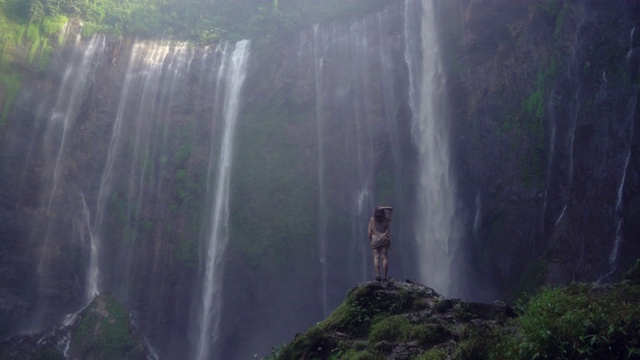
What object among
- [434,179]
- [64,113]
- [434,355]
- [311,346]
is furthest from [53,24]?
[434,355]

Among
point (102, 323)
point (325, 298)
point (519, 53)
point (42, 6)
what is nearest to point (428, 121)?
point (519, 53)

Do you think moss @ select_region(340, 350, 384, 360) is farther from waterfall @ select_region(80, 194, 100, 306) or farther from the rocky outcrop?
waterfall @ select_region(80, 194, 100, 306)

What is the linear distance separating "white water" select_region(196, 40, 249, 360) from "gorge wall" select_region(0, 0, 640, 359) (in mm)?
81

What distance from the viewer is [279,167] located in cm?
2398

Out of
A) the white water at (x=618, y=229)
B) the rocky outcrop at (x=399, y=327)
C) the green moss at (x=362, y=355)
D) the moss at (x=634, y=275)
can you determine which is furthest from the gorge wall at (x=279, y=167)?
the green moss at (x=362, y=355)

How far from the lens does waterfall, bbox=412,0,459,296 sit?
1959 centimetres

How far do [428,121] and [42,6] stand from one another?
59.7ft

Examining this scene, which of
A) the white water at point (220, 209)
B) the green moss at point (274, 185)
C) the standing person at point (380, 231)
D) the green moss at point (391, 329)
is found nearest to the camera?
the green moss at point (391, 329)

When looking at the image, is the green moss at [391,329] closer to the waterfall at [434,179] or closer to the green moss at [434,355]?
the green moss at [434,355]

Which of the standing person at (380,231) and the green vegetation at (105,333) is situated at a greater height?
the standing person at (380,231)

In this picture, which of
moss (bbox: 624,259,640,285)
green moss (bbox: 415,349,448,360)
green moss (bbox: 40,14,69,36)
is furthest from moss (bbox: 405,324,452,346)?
green moss (bbox: 40,14,69,36)

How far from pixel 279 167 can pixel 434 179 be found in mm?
6983

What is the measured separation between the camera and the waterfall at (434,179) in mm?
19594

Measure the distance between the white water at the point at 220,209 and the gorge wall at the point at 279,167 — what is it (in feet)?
0.27
